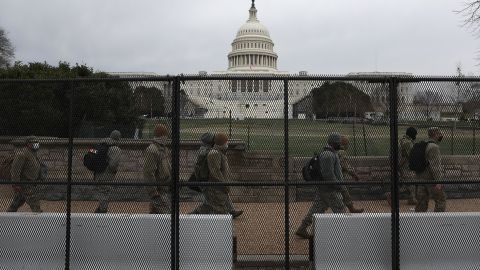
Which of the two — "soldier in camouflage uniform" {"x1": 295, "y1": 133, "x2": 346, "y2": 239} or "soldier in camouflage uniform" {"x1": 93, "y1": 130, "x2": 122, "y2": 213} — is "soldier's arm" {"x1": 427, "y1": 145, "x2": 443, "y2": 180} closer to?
"soldier in camouflage uniform" {"x1": 295, "y1": 133, "x2": 346, "y2": 239}

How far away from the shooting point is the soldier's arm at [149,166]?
6266 millimetres

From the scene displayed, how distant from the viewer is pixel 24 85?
5.94 metres

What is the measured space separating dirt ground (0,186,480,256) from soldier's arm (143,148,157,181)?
411mm

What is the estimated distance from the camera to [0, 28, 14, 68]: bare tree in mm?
52031

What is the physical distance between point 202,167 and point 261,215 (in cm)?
202

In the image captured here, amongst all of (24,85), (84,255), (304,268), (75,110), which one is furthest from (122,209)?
(304,268)

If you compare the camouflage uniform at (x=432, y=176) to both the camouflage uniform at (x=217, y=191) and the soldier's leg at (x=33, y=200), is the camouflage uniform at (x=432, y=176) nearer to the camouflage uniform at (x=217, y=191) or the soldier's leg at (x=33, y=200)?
the camouflage uniform at (x=217, y=191)

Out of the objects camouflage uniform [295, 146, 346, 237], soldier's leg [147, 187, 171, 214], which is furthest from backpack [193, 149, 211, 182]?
camouflage uniform [295, 146, 346, 237]

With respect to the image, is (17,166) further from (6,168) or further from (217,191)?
(217,191)

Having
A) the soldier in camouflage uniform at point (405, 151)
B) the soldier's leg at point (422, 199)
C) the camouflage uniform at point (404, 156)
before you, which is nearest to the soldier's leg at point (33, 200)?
the soldier in camouflage uniform at point (405, 151)

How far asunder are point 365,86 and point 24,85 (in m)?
4.18

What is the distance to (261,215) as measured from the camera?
8.20 meters

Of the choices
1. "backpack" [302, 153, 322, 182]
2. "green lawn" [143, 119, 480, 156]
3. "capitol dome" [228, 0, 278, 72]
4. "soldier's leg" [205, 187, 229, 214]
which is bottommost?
"soldier's leg" [205, 187, 229, 214]

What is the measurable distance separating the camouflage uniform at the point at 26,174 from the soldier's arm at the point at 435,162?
5.63 meters
